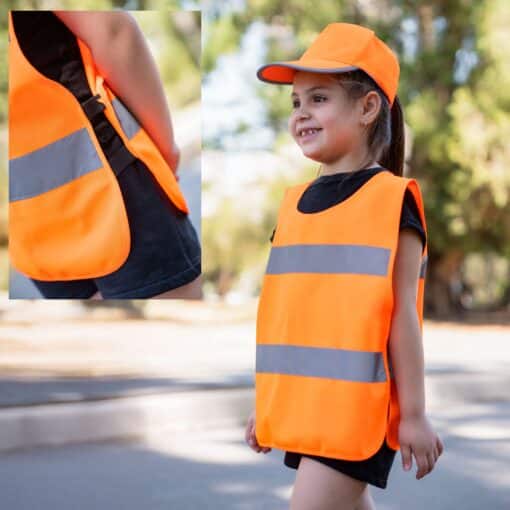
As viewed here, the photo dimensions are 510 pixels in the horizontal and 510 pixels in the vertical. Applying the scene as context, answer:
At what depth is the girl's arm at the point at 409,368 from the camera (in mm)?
2174

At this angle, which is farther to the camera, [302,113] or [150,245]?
[150,245]

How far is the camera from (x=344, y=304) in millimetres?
2184

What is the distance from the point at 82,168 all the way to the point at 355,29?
405cm

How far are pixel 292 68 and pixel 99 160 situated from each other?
3961 mm

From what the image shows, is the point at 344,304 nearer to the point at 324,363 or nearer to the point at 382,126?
the point at 324,363

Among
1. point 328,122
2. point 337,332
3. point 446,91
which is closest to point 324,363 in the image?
point 337,332

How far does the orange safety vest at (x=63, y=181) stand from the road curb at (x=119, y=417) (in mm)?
782

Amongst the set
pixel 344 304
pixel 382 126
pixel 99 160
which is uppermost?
pixel 382 126

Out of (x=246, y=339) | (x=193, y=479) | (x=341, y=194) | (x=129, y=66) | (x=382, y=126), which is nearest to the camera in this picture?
(x=341, y=194)

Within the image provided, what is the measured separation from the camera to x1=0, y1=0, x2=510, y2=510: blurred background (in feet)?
16.8

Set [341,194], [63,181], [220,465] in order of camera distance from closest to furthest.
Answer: [341,194], [220,465], [63,181]

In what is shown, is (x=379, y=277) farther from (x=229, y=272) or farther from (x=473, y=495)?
(x=229, y=272)

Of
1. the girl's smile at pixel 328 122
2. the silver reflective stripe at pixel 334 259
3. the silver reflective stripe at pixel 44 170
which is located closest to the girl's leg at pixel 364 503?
the silver reflective stripe at pixel 334 259

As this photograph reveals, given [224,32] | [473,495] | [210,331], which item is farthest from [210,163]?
[473,495]
